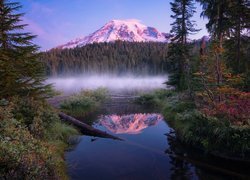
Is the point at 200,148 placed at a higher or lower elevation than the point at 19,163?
lower

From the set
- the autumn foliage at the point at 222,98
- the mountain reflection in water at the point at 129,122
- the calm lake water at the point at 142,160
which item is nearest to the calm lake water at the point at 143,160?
the calm lake water at the point at 142,160

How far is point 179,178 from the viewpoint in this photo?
8.70 m

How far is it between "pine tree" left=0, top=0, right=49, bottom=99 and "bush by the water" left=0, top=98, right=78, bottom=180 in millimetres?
1518

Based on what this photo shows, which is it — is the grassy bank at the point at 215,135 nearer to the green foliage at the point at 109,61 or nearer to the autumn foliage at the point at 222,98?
the autumn foliage at the point at 222,98

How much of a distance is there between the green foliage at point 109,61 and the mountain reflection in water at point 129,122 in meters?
80.9

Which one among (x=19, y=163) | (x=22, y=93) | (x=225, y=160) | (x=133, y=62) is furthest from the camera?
(x=133, y=62)

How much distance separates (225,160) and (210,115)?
2280 mm

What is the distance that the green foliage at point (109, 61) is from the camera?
108875 mm

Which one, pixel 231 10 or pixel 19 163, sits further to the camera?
pixel 231 10

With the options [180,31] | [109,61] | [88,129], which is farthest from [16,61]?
[109,61]

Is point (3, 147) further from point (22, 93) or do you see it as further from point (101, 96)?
point (101, 96)

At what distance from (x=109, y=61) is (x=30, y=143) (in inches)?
4548

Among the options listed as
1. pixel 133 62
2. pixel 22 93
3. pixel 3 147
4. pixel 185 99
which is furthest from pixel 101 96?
pixel 133 62

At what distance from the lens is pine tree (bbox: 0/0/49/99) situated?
12266 mm
